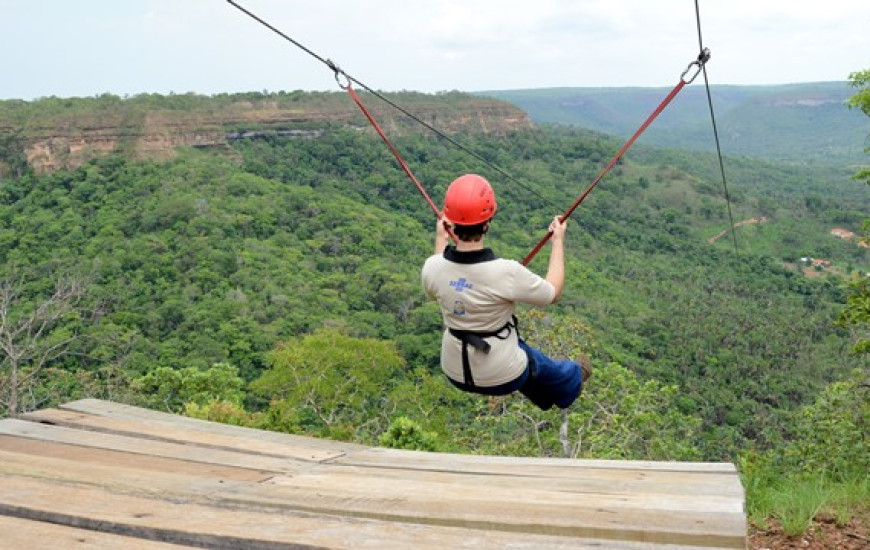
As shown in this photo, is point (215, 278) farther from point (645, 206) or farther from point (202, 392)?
point (645, 206)

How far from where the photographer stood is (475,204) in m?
3.17

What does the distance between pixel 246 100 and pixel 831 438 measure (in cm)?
5942

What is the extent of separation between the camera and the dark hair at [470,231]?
3.22 metres

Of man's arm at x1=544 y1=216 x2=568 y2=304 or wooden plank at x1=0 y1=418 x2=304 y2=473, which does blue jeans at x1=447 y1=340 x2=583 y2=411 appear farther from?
wooden plank at x1=0 y1=418 x2=304 y2=473

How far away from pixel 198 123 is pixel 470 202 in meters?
58.5

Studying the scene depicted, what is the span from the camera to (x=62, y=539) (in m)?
2.11

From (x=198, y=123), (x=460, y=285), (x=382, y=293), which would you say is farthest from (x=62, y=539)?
(x=198, y=123)

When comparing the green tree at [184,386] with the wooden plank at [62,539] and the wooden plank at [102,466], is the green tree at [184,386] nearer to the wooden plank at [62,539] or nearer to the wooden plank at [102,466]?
the wooden plank at [102,466]

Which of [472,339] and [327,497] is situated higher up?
[472,339]

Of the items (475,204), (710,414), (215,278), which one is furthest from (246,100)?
(475,204)

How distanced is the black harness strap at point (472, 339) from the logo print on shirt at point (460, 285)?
20 cm

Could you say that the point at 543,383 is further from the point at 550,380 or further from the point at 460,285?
the point at 460,285

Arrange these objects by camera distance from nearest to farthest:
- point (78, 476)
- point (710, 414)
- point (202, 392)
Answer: point (78, 476)
point (202, 392)
point (710, 414)

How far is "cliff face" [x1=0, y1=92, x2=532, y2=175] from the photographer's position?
50.0m
